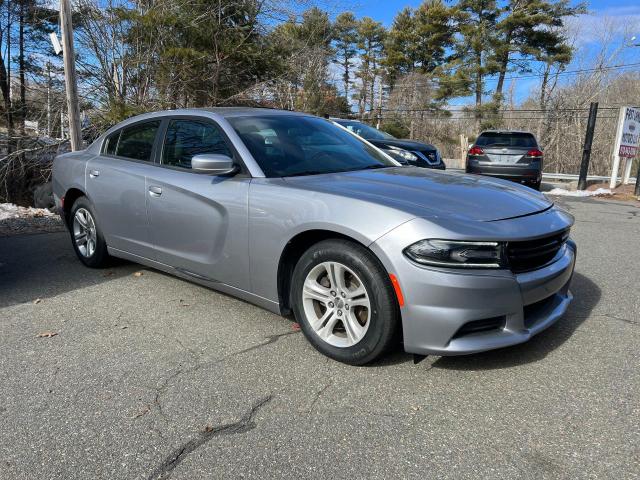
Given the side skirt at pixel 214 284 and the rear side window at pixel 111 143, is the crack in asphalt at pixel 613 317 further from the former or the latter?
the rear side window at pixel 111 143

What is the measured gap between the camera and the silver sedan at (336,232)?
2.63 metres

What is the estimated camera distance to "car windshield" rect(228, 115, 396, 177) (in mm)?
3621

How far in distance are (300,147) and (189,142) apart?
94 cm

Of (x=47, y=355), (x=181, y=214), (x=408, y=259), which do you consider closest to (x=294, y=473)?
(x=408, y=259)

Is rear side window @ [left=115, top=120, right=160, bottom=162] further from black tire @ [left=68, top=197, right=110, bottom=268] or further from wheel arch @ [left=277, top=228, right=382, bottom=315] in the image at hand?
wheel arch @ [left=277, top=228, right=382, bottom=315]

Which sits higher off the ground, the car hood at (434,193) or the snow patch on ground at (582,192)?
the car hood at (434,193)

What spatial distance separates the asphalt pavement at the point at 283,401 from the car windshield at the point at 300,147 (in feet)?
3.79

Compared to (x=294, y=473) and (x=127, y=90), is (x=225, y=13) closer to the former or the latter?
(x=127, y=90)

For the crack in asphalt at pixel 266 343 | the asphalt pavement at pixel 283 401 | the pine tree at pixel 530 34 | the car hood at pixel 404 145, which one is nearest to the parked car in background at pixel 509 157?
the car hood at pixel 404 145

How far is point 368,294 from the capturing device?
9.23 ft

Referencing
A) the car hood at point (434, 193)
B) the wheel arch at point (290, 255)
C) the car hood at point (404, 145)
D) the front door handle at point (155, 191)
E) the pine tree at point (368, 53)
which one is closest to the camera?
the car hood at point (434, 193)

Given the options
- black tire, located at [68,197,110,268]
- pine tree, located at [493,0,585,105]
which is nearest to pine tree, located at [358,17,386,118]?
pine tree, located at [493,0,585,105]

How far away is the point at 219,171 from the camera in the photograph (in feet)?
11.4

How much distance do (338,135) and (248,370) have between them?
2.25 metres
